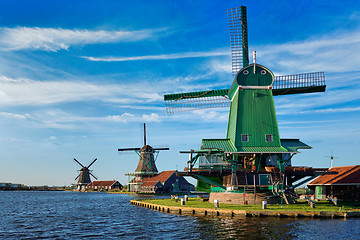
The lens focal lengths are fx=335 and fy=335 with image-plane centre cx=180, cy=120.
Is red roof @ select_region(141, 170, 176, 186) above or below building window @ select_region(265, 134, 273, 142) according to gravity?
below

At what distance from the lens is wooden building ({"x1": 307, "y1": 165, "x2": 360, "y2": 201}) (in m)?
39.9

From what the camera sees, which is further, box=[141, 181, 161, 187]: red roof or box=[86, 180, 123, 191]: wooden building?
box=[86, 180, 123, 191]: wooden building

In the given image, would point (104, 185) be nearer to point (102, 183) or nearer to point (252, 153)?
point (102, 183)

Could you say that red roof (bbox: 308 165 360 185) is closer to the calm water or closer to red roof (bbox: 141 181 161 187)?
the calm water

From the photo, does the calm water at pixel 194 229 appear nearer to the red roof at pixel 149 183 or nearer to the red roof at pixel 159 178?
Answer: the red roof at pixel 149 183

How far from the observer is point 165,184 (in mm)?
96625

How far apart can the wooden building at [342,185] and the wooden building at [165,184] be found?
184 feet

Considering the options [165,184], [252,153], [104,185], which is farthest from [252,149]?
[104,185]

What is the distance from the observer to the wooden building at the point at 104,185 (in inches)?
5374

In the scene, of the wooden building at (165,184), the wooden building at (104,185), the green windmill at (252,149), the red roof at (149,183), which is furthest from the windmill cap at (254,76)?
the wooden building at (104,185)

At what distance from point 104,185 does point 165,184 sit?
5140cm

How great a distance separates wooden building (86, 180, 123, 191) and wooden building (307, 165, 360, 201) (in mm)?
102611

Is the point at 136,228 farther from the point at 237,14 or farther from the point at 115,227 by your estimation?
the point at 237,14

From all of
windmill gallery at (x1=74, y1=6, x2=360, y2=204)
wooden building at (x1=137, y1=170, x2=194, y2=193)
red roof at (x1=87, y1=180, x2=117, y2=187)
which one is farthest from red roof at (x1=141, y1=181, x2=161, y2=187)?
windmill gallery at (x1=74, y1=6, x2=360, y2=204)
